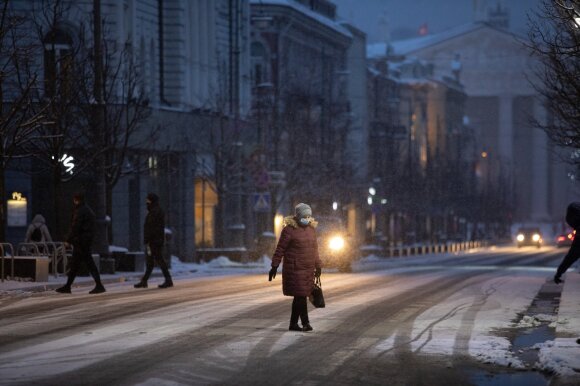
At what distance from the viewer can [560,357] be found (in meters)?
13.8

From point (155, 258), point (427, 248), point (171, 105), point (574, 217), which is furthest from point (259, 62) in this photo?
point (574, 217)

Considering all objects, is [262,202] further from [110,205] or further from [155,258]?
[155,258]

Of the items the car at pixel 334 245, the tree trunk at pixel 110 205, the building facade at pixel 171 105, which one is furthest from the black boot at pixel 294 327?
the building facade at pixel 171 105

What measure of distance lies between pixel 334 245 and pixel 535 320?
20.2 m

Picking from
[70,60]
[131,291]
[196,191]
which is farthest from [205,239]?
[131,291]

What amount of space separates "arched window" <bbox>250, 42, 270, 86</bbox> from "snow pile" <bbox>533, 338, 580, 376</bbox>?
5958cm

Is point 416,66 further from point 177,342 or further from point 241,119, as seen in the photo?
point 177,342

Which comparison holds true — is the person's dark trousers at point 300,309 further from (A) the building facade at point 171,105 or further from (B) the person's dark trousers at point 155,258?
(A) the building facade at point 171,105

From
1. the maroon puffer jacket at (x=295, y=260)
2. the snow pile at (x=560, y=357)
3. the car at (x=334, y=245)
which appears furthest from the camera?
the car at (x=334, y=245)

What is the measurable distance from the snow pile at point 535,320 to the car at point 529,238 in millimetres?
82209

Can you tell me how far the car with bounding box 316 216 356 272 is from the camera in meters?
38.9

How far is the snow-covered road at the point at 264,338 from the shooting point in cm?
1291

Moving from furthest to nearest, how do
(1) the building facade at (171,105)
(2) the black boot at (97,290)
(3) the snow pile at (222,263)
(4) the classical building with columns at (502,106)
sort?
(4) the classical building with columns at (502,106)
(1) the building facade at (171,105)
(3) the snow pile at (222,263)
(2) the black boot at (97,290)

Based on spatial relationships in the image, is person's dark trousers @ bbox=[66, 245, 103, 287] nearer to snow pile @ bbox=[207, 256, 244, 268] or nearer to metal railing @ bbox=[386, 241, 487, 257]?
snow pile @ bbox=[207, 256, 244, 268]
